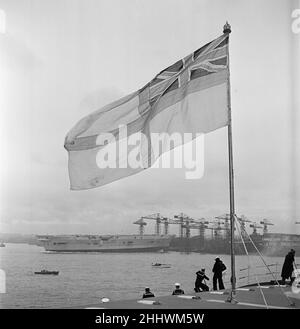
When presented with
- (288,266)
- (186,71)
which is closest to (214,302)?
(186,71)

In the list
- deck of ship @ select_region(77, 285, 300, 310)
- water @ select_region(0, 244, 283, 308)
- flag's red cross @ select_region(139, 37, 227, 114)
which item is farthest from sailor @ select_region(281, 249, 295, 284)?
water @ select_region(0, 244, 283, 308)

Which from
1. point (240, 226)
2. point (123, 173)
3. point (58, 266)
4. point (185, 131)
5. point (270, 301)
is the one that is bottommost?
point (58, 266)

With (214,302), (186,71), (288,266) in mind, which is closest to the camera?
(214,302)

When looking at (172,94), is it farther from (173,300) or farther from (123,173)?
(173,300)

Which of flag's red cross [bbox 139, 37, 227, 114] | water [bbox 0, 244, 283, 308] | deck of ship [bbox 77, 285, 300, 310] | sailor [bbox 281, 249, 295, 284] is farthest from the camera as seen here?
water [bbox 0, 244, 283, 308]

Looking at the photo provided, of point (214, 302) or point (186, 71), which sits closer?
point (214, 302)

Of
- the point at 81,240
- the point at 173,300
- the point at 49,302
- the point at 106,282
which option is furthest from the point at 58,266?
the point at 173,300

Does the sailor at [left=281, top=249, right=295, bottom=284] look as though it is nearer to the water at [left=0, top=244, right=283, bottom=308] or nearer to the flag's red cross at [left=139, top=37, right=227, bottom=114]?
the flag's red cross at [left=139, top=37, right=227, bottom=114]

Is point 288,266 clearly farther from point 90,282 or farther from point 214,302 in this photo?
point 90,282

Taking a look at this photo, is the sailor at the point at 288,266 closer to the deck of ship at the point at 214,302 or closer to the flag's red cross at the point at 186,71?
the deck of ship at the point at 214,302

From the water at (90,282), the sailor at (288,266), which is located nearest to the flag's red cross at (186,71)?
the sailor at (288,266)

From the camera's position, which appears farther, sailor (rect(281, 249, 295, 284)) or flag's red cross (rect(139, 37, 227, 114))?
sailor (rect(281, 249, 295, 284))
